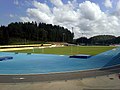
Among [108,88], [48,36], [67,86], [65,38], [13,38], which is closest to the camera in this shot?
[108,88]

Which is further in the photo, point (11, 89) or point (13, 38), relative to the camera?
point (13, 38)

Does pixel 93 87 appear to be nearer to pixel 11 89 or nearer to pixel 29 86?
pixel 29 86

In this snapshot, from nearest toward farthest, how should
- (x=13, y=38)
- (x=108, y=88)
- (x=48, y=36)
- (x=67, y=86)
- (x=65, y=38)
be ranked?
(x=108, y=88) → (x=67, y=86) → (x=13, y=38) → (x=48, y=36) → (x=65, y=38)

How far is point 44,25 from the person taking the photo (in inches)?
6718

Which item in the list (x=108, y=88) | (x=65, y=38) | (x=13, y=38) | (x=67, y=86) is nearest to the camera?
(x=108, y=88)

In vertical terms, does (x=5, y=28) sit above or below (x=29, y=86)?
above

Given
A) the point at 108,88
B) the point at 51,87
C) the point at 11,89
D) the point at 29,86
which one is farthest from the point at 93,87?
the point at 11,89

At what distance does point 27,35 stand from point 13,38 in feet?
34.7

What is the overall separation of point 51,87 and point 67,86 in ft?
3.07

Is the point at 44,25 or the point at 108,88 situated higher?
the point at 44,25

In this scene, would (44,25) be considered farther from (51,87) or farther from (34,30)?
(51,87)

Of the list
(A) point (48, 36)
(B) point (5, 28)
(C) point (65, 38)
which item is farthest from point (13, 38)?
(C) point (65, 38)

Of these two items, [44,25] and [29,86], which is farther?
[44,25]

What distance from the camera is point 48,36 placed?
14812cm
